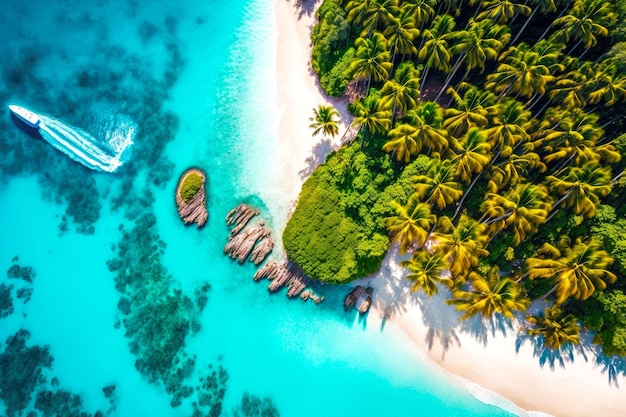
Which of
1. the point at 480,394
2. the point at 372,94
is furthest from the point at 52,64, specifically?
the point at 480,394

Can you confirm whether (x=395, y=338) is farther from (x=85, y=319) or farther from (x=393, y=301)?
(x=85, y=319)

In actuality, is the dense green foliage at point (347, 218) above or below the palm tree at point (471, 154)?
below

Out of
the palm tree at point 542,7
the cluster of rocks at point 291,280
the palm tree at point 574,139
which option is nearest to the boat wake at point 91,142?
the cluster of rocks at point 291,280

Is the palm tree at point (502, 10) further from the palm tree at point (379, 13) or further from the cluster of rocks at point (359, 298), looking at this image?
the cluster of rocks at point (359, 298)

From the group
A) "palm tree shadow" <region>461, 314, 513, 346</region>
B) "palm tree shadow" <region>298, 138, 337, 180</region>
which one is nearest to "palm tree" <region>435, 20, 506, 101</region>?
"palm tree shadow" <region>298, 138, 337, 180</region>

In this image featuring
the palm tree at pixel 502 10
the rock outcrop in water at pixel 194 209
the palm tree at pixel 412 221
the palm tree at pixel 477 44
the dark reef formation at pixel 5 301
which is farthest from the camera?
the rock outcrop in water at pixel 194 209

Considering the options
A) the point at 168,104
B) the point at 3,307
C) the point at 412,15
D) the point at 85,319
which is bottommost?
the point at 3,307
